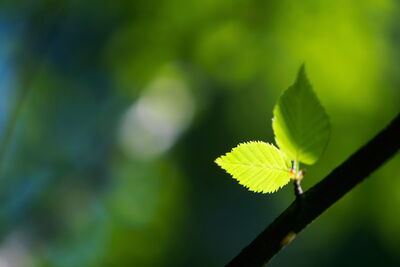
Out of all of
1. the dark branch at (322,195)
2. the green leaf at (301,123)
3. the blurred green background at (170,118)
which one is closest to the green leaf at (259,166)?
the green leaf at (301,123)

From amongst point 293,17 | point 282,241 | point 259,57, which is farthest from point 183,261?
point 282,241

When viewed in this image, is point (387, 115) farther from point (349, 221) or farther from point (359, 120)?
point (349, 221)

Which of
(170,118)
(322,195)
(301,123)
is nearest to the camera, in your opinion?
(322,195)

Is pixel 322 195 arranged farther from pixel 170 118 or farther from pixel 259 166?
pixel 170 118

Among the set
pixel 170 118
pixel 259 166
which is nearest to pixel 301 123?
pixel 259 166

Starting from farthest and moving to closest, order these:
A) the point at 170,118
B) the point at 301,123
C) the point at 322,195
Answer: the point at 170,118, the point at 301,123, the point at 322,195

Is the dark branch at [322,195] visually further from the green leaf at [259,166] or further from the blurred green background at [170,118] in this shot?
the blurred green background at [170,118]
